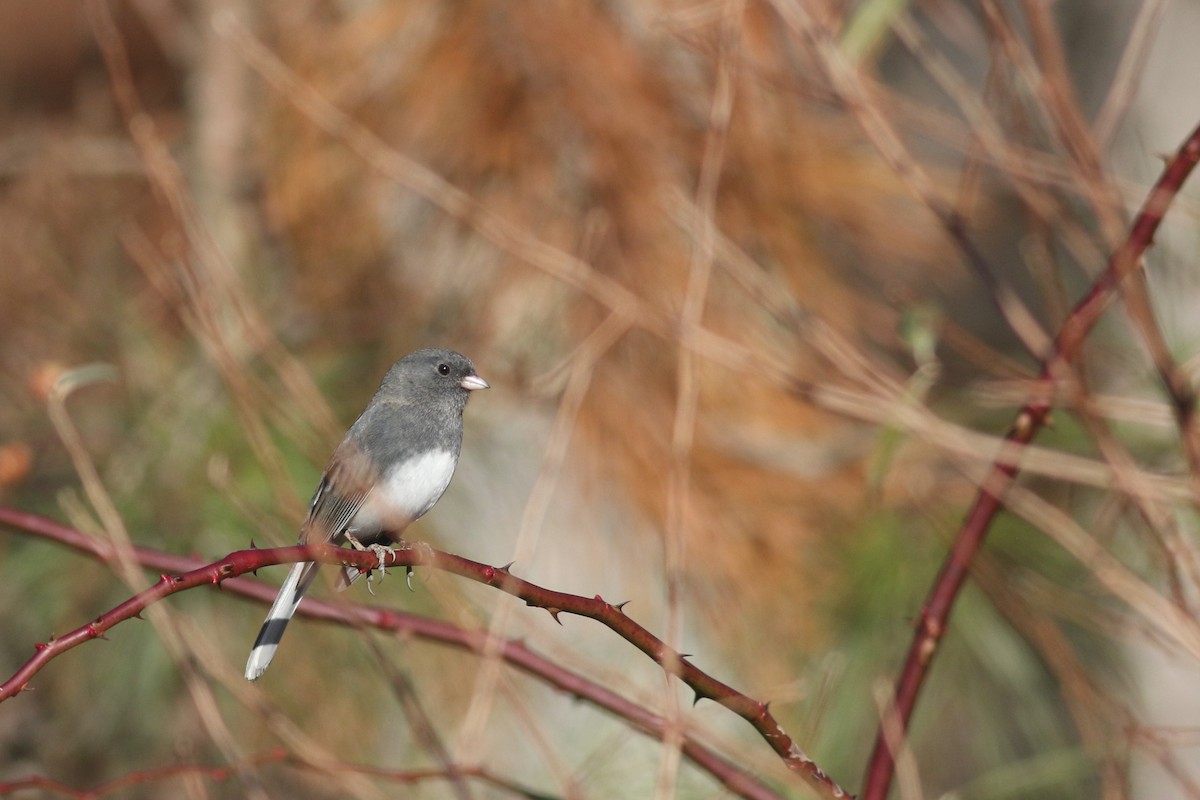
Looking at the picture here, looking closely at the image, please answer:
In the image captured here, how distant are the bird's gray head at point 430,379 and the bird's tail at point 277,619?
1.32 ft

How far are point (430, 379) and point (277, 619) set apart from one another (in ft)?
1.92

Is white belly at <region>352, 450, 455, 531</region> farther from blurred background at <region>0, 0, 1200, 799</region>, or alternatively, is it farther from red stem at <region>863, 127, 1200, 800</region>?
red stem at <region>863, 127, 1200, 800</region>

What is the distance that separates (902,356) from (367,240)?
1683 millimetres

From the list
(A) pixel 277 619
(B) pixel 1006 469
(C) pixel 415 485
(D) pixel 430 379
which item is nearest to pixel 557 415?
(D) pixel 430 379

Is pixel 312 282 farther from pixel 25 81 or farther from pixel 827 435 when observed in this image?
pixel 25 81

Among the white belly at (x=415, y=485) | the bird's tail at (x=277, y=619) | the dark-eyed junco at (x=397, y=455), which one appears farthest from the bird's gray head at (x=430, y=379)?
the bird's tail at (x=277, y=619)

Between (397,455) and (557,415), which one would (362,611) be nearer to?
(397,455)

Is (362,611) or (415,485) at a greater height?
(415,485)

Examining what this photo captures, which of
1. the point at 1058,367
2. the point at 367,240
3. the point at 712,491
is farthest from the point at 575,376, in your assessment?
the point at 367,240

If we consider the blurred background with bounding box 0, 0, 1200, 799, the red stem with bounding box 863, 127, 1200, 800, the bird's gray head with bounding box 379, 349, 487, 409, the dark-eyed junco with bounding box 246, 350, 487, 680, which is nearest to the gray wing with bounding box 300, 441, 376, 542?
the dark-eyed junco with bounding box 246, 350, 487, 680

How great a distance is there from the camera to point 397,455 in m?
2.06

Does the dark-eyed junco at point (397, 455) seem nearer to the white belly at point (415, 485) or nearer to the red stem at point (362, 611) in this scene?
the white belly at point (415, 485)

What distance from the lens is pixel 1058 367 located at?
5.04ft

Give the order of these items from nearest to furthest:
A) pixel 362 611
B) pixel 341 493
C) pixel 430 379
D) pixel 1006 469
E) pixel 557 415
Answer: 1. pixel 362 611
2. pixel 1006 469
3. pixel 341 493
4. pixel 430 379
5. pixel 557 415
